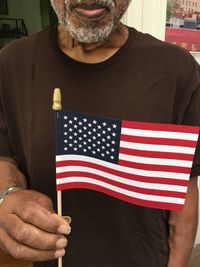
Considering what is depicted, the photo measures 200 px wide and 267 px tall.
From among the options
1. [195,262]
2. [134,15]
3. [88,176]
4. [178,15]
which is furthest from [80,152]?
[195,262]

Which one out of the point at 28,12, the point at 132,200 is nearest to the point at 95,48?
the point at 132,200

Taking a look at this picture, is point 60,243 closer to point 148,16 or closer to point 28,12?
point 148,16

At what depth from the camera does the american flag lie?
0.67 metres

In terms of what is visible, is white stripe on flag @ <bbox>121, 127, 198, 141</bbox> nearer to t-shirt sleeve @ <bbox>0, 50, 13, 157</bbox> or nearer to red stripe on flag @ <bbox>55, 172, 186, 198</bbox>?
red stripe on flag @ <bbox>55, 172, 186, 198</bbox>

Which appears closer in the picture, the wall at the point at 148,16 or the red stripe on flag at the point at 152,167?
the red stripe on flag at the point at 152,167

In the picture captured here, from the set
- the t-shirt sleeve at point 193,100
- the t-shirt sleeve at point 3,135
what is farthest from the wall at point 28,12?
the t-shirt sleeve at point 193,100

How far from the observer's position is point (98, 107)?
78 centimetres

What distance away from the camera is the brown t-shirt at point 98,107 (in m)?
0.79

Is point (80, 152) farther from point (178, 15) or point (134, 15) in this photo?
point (178, 15)

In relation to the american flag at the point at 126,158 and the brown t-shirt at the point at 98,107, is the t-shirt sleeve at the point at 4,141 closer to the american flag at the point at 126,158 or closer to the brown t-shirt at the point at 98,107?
the brown t-shirt at the point at 98,107

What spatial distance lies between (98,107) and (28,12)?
4.27 meters

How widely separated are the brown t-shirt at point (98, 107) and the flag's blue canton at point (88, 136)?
0.11 metres

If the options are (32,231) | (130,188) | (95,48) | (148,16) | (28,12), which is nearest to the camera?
(32,231)

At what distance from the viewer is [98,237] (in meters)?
0.84
